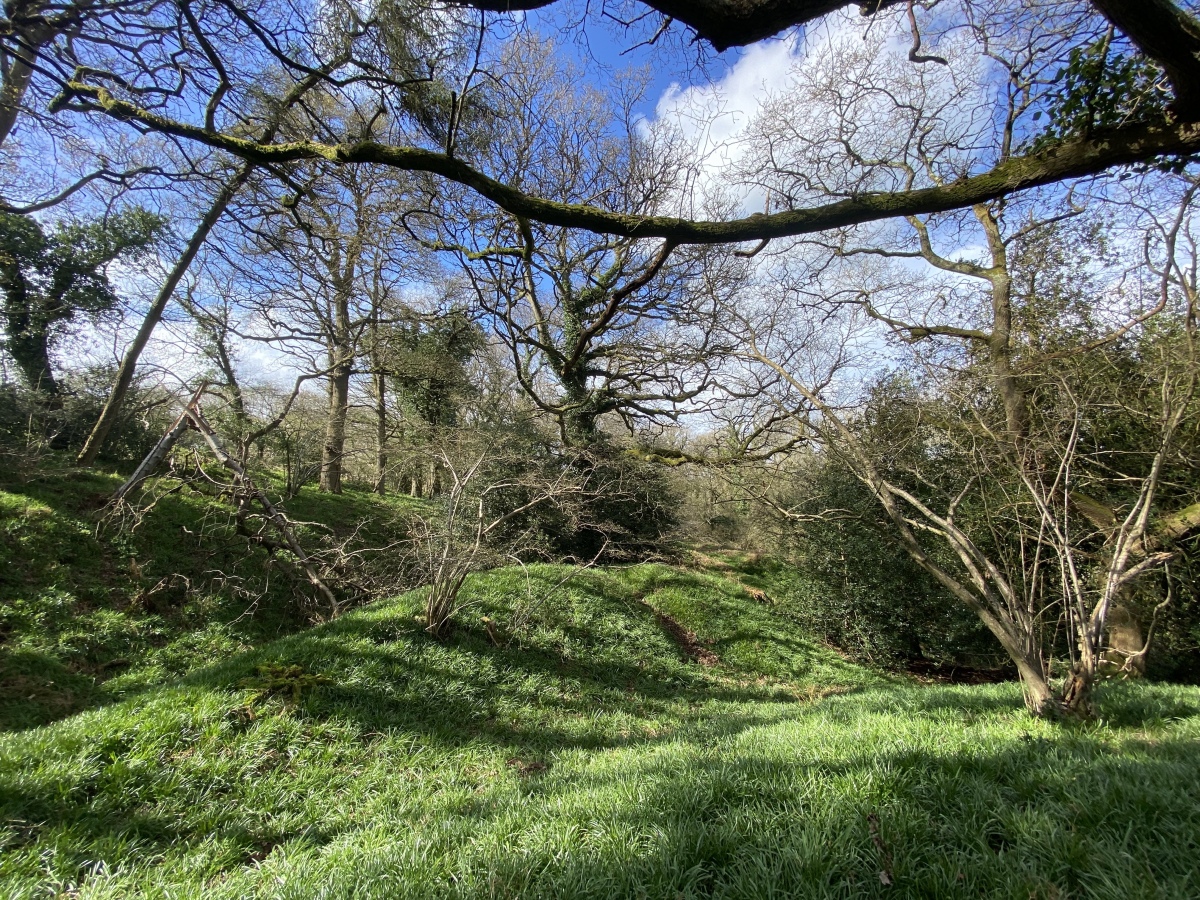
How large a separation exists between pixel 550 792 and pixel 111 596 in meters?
7.44

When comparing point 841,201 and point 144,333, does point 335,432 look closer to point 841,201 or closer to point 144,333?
point 144,333

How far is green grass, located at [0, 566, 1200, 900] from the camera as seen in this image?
1.79 meters

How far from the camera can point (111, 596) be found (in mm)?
6508

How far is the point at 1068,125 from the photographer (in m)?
4.62

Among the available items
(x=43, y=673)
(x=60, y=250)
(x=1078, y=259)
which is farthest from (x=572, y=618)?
(x=60, y=250)

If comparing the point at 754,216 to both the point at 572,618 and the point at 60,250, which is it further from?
the point at 60,250

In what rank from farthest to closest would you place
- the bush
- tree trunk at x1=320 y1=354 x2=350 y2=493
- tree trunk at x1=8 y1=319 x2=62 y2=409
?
tree trunk at x1=320 y1=354 x2=350 y2=493
the bush
tree trunk at x1=8 y1=319 x2=62 y2=409

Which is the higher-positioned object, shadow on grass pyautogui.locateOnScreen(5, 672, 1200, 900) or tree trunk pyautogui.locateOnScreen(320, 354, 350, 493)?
tree trunk pyautogui.locateOnScreen(320, 354, 350, 493)

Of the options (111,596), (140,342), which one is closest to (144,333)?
(140,342)

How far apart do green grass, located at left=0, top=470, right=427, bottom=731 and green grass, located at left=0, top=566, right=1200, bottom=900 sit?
199cm

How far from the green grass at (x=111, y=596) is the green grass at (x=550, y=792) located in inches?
78.5

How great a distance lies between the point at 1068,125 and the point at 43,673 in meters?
12.2

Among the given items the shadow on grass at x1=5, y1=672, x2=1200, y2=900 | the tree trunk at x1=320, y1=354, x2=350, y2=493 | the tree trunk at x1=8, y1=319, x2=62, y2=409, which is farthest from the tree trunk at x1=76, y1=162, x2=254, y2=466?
the shadow on grass at x1=5, y1=672, x2=1200, y2=900

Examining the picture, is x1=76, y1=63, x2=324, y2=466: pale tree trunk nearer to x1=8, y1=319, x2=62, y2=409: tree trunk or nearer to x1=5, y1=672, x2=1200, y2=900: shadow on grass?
x1=8, y1=319, x2=62, y2=409: tree trunk
